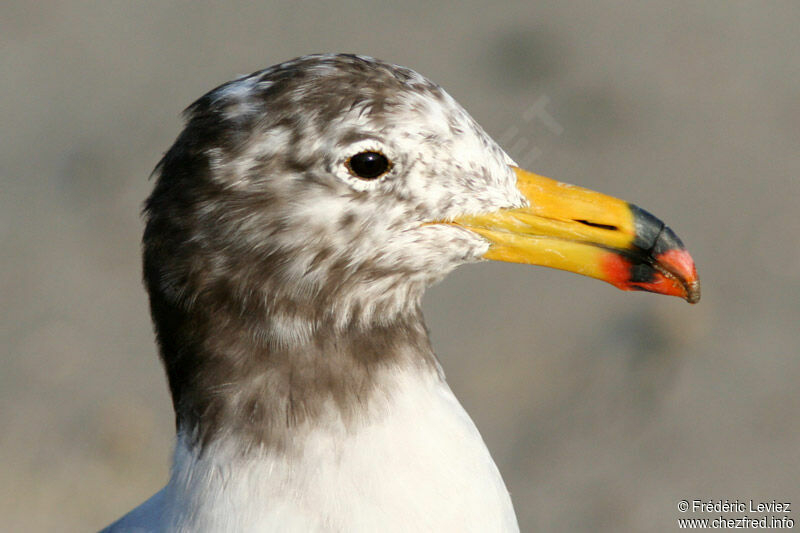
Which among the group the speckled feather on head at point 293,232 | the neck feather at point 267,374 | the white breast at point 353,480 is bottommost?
the white breast at point 353,480

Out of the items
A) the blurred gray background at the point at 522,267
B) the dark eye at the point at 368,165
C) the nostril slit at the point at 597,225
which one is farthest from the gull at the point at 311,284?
the blurred gray background at the point at 522,267

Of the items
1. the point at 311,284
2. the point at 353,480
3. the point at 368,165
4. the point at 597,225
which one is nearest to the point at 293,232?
the point at 311,284

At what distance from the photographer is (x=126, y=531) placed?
2979mm

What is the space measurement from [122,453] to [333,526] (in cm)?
367

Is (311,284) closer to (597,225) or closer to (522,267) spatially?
(597,225)

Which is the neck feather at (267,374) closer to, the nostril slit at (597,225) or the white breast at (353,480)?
the white breast at (353,480)

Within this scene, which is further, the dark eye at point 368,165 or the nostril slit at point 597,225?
the nostril slit at point 597,225

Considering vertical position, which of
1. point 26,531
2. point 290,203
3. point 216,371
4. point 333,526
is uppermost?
point 290,203

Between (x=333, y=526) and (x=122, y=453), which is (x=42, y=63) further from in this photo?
(x=333, y=526)

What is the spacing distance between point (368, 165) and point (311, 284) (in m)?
0.32

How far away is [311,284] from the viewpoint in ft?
7.80

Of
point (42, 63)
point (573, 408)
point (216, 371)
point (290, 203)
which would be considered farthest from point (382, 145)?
point (42, 63)

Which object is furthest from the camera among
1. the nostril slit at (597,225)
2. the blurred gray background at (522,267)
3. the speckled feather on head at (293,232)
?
the blurred gray background at (522,267)

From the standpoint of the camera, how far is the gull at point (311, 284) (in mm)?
2334
